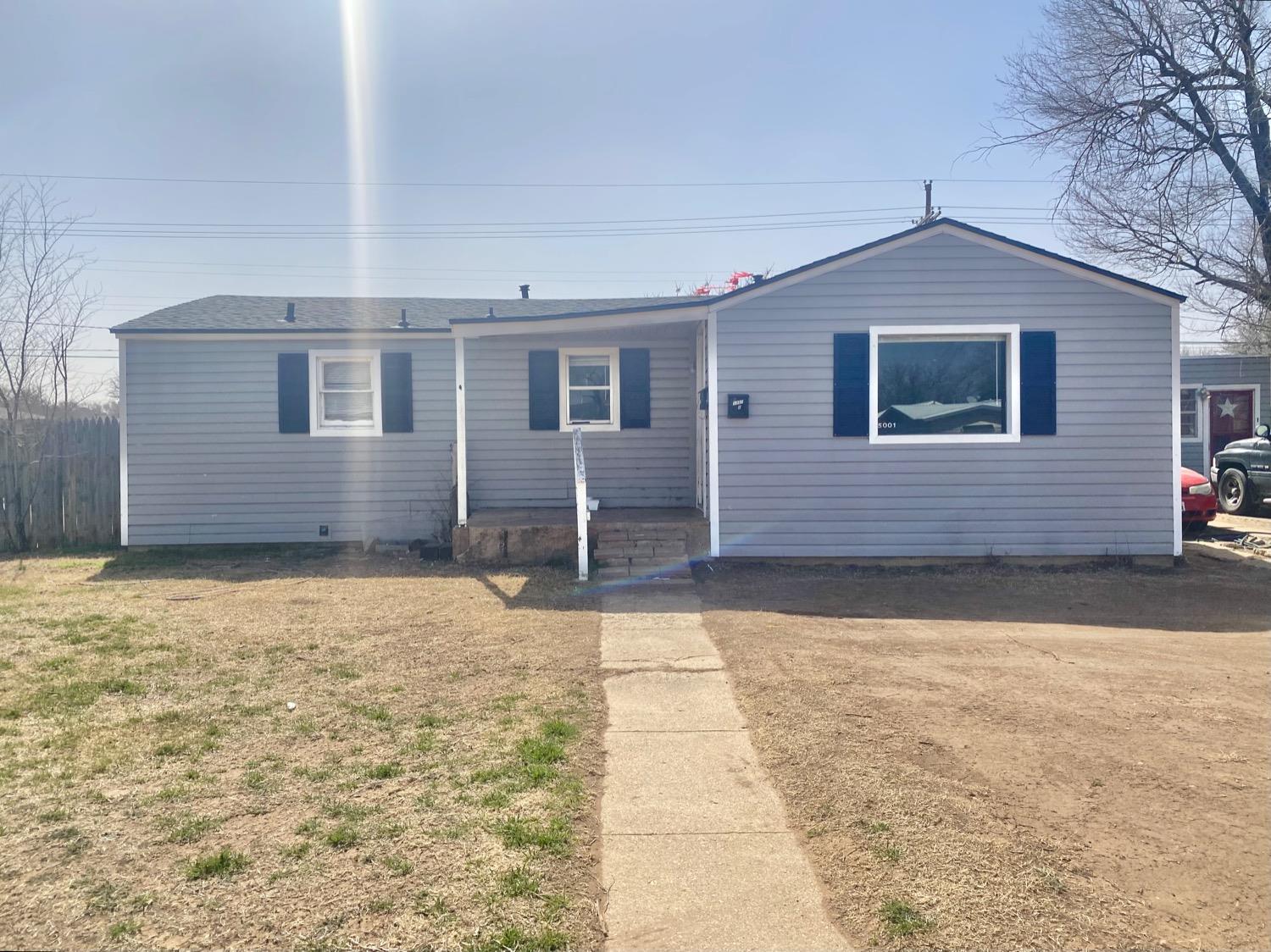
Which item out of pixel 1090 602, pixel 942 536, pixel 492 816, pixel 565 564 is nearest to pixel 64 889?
pixel 492 816

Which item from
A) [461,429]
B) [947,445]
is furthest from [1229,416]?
[461,429]

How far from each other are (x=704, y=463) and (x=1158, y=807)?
7647 millimetres

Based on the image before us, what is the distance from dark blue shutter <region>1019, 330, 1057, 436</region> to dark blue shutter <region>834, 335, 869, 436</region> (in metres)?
1.72

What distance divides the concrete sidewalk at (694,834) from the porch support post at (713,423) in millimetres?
4164

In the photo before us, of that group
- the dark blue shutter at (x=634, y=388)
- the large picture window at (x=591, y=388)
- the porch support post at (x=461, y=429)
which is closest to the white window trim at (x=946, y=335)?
the dark blue shutter at (x=634, y=388)

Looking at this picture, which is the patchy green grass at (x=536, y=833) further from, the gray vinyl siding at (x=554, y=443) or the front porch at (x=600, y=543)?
the gray vinyl siding at (x=554, y=443)

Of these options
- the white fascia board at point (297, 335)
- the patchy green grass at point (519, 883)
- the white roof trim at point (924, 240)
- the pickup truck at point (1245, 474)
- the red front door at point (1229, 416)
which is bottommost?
the patchy green grass at point (519, 883)

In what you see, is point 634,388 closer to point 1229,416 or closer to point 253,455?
point 253,455

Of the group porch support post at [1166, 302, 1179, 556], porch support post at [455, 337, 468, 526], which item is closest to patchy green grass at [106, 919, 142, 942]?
porch support post at [455, 337, 468, 526]

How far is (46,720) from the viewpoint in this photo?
14.9 feet

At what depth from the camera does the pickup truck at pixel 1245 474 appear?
46.9 ft

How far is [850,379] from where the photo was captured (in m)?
9.58

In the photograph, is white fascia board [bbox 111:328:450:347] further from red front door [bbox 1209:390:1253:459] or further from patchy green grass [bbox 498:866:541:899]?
red front door [bbox 1209:390:1253:459]

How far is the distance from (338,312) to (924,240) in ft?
27.6
